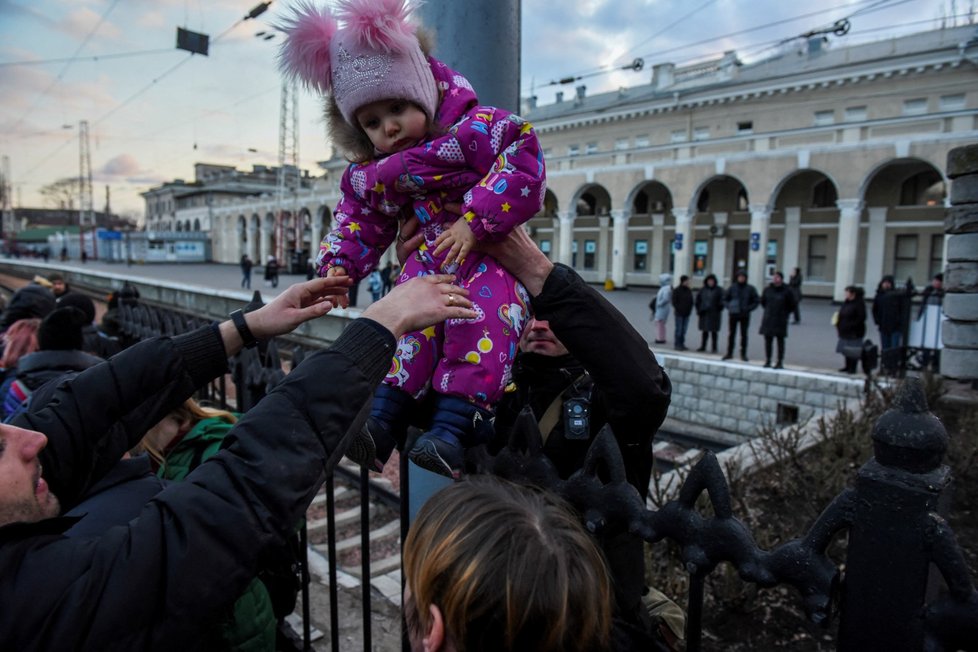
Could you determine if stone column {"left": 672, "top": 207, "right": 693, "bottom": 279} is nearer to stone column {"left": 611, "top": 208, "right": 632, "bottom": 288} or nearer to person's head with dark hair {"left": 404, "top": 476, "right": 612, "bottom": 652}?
stone column {"left": 611, "top": 208, "right": 632, "bottom": 288}

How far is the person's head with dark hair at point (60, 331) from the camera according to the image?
3500mm

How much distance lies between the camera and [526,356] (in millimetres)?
2031

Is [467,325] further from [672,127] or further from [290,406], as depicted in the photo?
[672,127]

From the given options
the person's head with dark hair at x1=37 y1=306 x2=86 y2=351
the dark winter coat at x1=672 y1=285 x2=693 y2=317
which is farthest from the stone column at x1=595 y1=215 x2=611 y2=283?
the person's head with dark hair at x1=37 y1=306 x2=86 y2=351

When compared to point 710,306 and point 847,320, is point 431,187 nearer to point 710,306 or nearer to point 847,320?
point 847,320

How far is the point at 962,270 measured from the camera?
7836 mm

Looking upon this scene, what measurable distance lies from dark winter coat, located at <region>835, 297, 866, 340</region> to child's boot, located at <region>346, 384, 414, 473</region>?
11.4m

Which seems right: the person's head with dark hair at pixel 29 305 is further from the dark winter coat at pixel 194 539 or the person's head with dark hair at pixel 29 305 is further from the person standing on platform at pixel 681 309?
the person standing on platform at pixel 681 309

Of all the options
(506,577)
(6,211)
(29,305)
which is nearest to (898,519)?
(506,577)

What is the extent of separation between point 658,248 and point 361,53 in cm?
3455

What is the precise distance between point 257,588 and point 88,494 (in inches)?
23.2

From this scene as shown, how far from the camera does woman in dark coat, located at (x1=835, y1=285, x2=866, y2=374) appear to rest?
35.3ft

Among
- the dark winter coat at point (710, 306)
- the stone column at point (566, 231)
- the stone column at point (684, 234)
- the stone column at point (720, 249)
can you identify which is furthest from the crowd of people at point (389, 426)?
the stone column at point (720, 249)

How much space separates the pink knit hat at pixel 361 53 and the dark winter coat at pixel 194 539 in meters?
0.86
